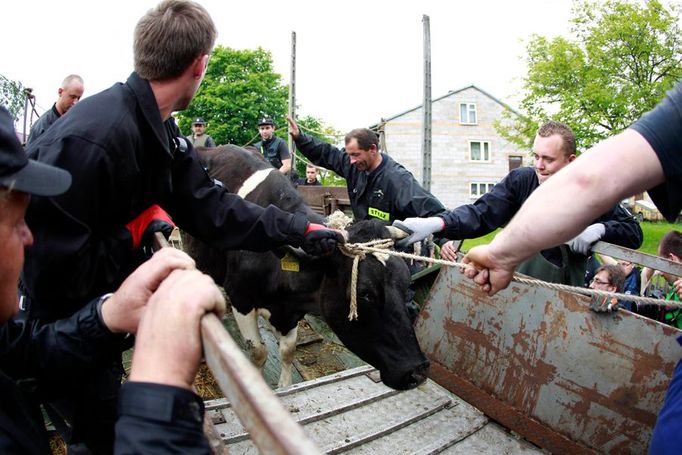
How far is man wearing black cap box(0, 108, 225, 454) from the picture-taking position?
88cm

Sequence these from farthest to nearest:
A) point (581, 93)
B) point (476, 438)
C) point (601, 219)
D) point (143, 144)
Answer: point (581, 93)
point (601, 219)
point (476, 438)
point (143, 144)

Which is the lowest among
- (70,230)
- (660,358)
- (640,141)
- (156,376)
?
(660,358)

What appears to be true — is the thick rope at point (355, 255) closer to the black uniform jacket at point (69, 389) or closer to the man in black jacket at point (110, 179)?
the man in black jacket at point (110, 179)

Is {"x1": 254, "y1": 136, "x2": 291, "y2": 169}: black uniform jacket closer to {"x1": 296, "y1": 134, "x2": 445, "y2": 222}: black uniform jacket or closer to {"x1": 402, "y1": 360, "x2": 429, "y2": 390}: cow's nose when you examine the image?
{"x1": 296, "y1": 134, "x2": 445, "y2": 222}: black uniform jacket

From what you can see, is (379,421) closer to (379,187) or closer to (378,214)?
(378,214)

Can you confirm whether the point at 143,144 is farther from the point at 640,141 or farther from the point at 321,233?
the point at 640,141

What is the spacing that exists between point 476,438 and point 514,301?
2.83 ft

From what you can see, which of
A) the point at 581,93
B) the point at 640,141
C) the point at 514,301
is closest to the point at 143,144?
the point at 640,141

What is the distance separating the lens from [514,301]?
3.10 metres

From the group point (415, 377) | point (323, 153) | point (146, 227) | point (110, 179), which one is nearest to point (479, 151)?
point (323, 153)

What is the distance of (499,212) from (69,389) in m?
3.16

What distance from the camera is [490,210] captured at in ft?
13.0

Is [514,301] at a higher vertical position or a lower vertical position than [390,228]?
lower

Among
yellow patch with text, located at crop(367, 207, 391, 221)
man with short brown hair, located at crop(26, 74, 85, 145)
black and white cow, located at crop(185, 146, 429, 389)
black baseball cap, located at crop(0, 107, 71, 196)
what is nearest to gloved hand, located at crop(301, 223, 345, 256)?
black and white cow, located at crop(185, 146, 429, 389)
